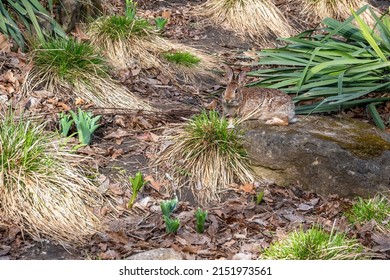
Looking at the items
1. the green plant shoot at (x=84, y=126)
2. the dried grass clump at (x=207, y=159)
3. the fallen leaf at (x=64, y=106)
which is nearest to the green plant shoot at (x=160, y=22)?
the fallen leaf at (x=64, y=106)

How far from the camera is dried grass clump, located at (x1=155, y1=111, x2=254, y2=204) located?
6902 mm

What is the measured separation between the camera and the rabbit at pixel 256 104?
735 centimetres

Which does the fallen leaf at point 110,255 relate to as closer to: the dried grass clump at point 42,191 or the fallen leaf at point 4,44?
the dried grass clump at point 42,191

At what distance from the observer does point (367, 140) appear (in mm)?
7207

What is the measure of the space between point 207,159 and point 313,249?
6.46 feet

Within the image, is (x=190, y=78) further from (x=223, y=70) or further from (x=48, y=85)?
(x=48, y=85)

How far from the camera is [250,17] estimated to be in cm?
1096

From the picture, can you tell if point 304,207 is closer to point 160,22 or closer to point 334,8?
point 160,22

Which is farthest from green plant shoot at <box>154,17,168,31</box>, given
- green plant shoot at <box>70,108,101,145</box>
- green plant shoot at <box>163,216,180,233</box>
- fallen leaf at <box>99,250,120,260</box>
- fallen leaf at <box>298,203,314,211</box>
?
fallen leaf at <box>99,250,120,260</box>

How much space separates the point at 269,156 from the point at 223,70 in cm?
285

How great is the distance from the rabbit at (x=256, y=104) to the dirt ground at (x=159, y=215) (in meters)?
0.69

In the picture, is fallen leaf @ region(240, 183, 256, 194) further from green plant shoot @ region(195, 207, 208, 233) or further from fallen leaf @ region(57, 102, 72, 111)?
fallen leaf @ region(57, 102, 72, 111)

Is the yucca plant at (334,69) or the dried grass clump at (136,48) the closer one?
the yucca plant at (334,69)

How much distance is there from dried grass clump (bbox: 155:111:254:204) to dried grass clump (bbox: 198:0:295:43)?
159 inches
